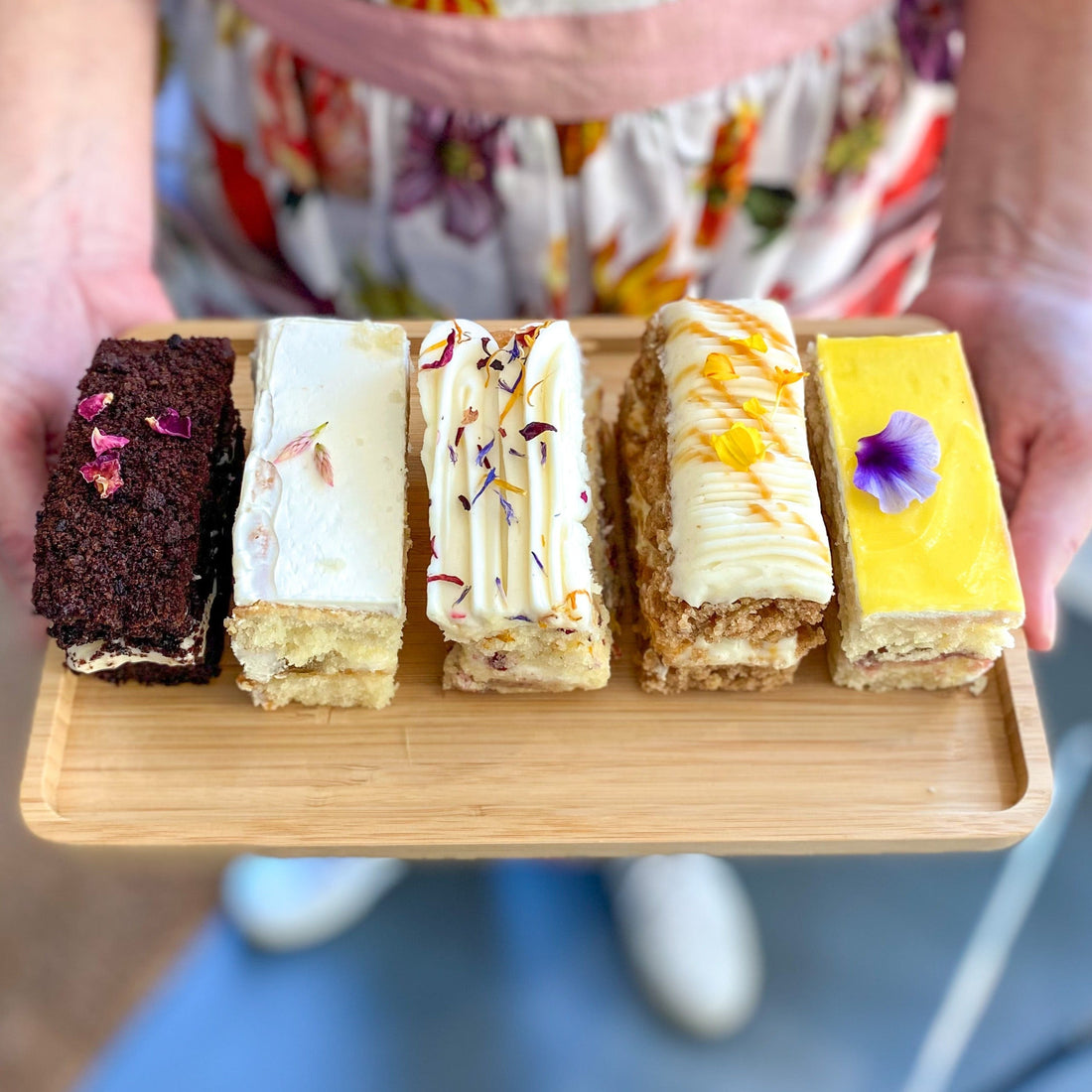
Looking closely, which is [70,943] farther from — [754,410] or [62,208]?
[754,410]

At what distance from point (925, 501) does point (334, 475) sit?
0.96 m

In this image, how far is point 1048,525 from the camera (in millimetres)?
1907

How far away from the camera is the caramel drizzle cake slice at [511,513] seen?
5.59 ft

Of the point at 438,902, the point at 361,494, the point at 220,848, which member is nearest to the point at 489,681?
the point at 361,494

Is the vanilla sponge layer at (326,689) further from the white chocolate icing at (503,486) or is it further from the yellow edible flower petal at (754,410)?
the yellow edible flower petal at (754,410)

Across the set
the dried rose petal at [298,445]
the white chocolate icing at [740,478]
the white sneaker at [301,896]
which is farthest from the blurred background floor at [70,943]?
the white chocolate icing at [740,478]

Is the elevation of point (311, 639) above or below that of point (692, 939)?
above

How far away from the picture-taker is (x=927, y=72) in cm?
230

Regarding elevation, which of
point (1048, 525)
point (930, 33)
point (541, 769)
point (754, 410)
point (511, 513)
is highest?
point (930, 33)

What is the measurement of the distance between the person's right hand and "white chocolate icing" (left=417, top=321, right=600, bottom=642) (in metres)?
0.75

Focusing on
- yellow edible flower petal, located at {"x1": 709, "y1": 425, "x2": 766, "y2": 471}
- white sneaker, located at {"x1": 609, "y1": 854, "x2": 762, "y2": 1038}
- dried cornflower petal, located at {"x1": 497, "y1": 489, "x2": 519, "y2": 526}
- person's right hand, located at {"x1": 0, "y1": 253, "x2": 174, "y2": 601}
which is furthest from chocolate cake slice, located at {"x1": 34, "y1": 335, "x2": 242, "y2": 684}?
white sneaker, located at {"x1": 609, "y1": 854, "x2": 762, "y2": 1038}

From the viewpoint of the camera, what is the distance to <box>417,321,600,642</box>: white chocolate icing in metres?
1.70

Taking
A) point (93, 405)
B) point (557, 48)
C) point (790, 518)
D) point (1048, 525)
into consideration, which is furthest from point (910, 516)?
point (93, 405)

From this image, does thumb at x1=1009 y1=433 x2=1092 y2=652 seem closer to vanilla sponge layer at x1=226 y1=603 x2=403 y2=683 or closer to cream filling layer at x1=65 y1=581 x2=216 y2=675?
vanilla sponge layer at x1=226 y1=603 x2=403 y2=683
